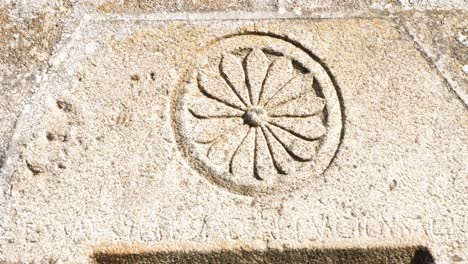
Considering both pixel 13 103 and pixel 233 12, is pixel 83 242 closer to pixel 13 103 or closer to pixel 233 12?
pixel 13 103

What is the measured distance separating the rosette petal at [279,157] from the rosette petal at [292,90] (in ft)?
0.46

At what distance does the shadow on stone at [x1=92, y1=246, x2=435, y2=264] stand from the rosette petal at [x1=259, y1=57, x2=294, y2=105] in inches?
23.1

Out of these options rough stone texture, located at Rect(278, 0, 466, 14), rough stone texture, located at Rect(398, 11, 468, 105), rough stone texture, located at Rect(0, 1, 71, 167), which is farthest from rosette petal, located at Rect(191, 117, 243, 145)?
rough stone texture, located at Rect(398, 11, 468, 105)

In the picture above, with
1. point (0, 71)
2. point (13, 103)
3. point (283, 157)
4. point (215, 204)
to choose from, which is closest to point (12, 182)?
point (13, 103)

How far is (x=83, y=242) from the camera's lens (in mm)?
2025

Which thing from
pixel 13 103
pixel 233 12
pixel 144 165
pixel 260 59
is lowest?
pixel 144 165

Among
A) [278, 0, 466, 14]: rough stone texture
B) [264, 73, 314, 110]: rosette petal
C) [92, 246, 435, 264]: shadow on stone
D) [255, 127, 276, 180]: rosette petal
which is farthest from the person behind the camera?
[278, 0, 466, 14]: rough stone texture

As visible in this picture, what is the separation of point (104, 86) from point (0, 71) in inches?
16.3

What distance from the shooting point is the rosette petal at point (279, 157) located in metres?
2.15

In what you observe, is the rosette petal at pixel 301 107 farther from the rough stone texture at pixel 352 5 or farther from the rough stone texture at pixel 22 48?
the rough stone texture at pixel 22 48

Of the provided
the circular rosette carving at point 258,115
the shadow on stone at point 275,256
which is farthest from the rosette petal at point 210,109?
the shadow on stone at point 275,256

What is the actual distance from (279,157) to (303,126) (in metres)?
0.16

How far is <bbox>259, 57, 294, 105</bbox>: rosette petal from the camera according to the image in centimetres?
226

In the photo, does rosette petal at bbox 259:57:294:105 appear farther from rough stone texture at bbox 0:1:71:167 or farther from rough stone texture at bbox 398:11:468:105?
rough stone texture at bbox 0:1:71:167
